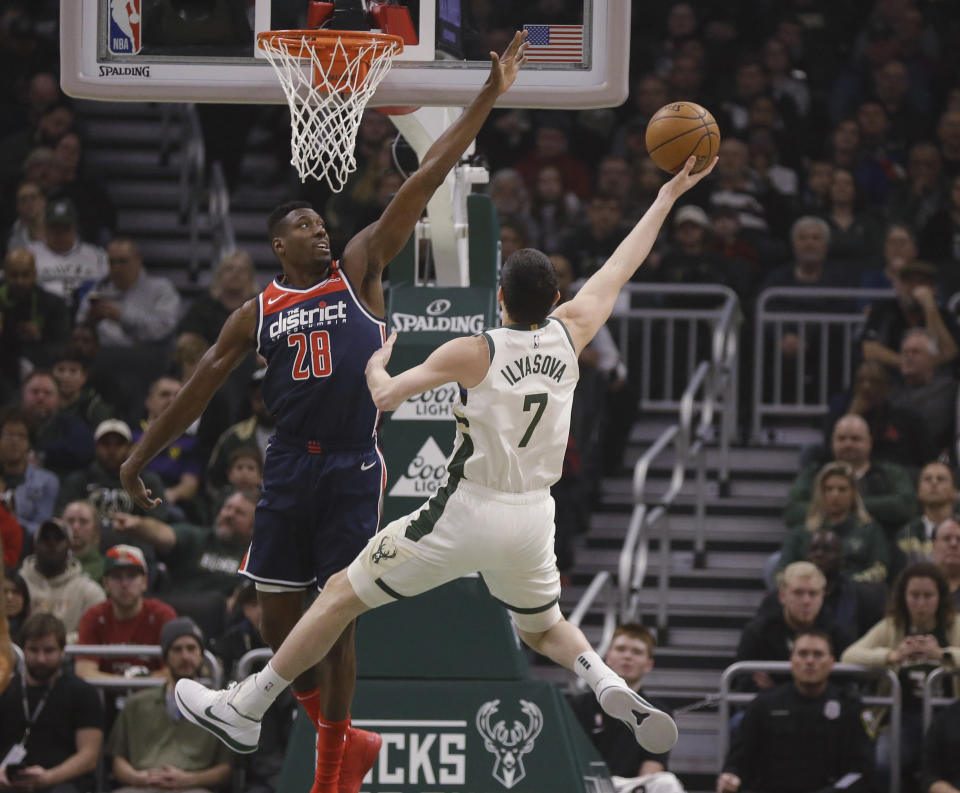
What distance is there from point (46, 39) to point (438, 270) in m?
9.42

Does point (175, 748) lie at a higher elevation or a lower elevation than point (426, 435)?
lower

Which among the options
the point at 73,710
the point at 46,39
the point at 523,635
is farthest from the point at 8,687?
the point at 46,39

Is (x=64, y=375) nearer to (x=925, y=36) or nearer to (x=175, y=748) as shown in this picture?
(x=175, y=748)

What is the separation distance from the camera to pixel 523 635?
24.6 feet

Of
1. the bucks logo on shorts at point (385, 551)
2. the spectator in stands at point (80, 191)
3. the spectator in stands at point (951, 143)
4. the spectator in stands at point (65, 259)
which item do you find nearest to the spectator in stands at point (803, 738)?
the bucks logo on shorts at point (385, 551)

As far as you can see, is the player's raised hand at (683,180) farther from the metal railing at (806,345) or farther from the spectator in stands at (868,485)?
the metal railing at (806,345)

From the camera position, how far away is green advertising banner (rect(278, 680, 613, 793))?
8.61 meters

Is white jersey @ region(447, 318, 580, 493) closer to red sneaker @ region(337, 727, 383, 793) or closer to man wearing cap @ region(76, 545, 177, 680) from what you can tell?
red sneaker @ region(337, 727, 383, 793)

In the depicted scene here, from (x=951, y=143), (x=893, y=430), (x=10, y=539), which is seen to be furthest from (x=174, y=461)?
(x=951, y=143)

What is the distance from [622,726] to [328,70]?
4428 millimetres

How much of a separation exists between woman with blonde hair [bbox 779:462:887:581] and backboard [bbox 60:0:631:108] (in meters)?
4.66

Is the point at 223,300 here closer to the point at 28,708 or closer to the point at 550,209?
the point at 550,209

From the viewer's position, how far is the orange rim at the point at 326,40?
7.68 meters

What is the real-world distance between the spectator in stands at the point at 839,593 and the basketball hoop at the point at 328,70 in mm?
4715
